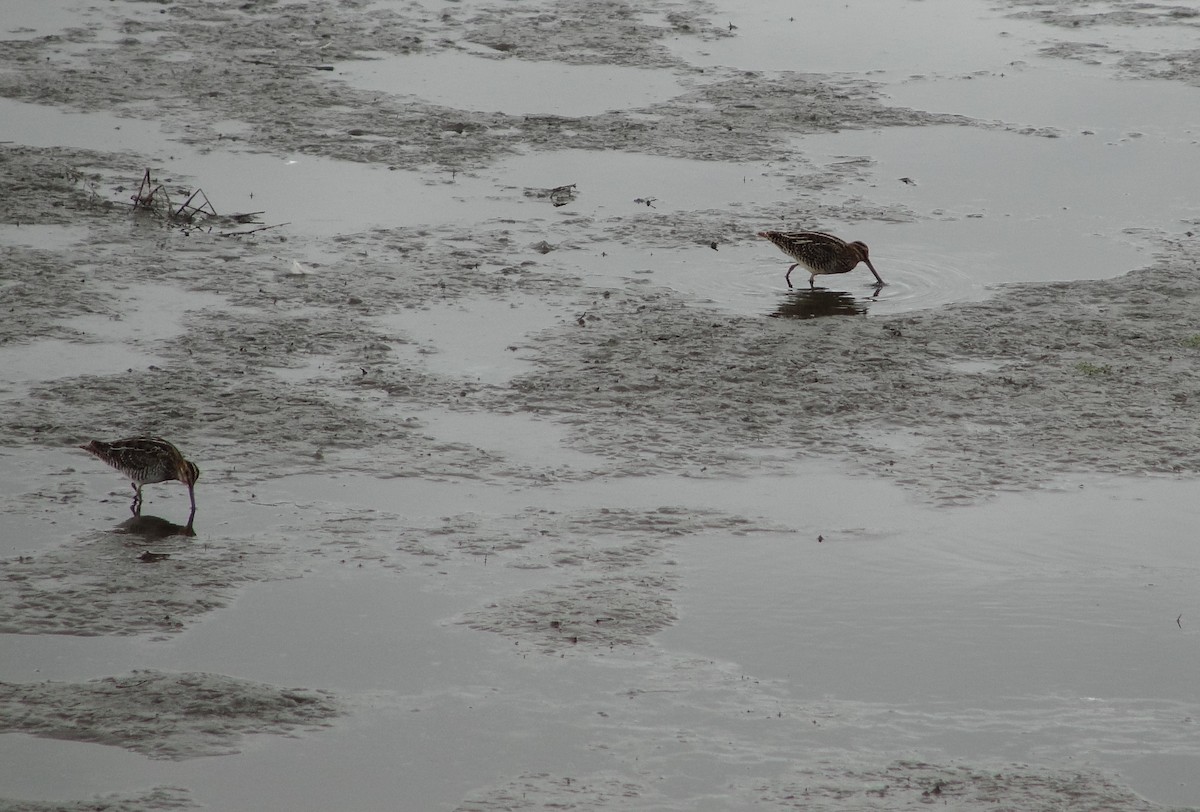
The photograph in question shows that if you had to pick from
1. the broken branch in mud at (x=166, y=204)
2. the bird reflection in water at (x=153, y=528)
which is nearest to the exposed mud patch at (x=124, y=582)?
the bird reflection in water at (x=153, y=528)

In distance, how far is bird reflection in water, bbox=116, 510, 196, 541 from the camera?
25.3 ft

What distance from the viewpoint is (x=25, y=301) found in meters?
10.5

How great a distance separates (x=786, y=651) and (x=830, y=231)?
6003 mm

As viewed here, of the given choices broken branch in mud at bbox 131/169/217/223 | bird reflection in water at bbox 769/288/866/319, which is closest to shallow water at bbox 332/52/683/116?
broken branch in mud at bbox 131/169/217/223

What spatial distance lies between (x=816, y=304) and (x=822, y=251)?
0.38 m

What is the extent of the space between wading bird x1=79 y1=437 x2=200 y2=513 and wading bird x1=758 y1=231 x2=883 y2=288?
5112mm

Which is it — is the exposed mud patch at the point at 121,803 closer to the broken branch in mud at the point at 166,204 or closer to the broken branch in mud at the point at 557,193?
the broken branch in mud at the point at 166,204

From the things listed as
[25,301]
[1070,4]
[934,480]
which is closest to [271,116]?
[25,301]

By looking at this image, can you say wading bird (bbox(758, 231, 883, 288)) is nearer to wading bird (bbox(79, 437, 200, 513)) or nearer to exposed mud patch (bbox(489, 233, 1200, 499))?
exposed mud patch (bbox(489, 233, 1200, 499))

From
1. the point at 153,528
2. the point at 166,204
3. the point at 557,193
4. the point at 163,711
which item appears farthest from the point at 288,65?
the point at 163,711

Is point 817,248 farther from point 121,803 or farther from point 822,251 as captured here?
point 121,803

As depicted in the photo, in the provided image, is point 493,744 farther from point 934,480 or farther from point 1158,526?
point 1158,526

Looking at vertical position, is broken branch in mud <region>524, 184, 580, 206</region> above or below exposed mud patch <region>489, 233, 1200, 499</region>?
above

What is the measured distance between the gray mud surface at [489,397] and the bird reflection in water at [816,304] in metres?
0.07
